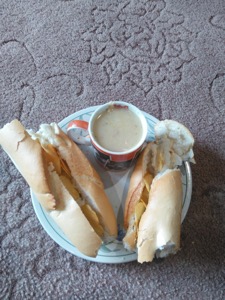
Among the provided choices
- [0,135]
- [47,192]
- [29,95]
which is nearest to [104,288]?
[47,192]

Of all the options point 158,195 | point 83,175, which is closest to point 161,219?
point 158,195

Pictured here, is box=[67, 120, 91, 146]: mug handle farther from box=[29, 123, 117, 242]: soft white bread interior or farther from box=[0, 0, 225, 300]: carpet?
→ box=[0, 0, 225, 300]: carpet

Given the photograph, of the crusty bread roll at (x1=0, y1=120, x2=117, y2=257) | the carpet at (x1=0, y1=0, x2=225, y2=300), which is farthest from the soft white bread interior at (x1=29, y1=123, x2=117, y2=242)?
the carpet at (x1=0, y1=0, x2=225, y2=300)

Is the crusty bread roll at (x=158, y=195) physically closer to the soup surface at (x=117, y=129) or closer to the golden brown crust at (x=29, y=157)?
the soup surface at (x=117, y=129)

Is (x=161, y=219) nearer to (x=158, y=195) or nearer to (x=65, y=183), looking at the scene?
(x=158, y=195)

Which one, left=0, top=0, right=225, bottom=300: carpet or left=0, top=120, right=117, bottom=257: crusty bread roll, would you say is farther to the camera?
left=0, top=0, right=225, bottom=300: carpet

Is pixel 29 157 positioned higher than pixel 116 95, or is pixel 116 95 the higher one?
pixel 29 157

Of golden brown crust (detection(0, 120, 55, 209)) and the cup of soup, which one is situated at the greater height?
golden brown crust (detection(0, 120, 55, 209))

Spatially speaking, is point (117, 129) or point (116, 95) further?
point (116, 95)
